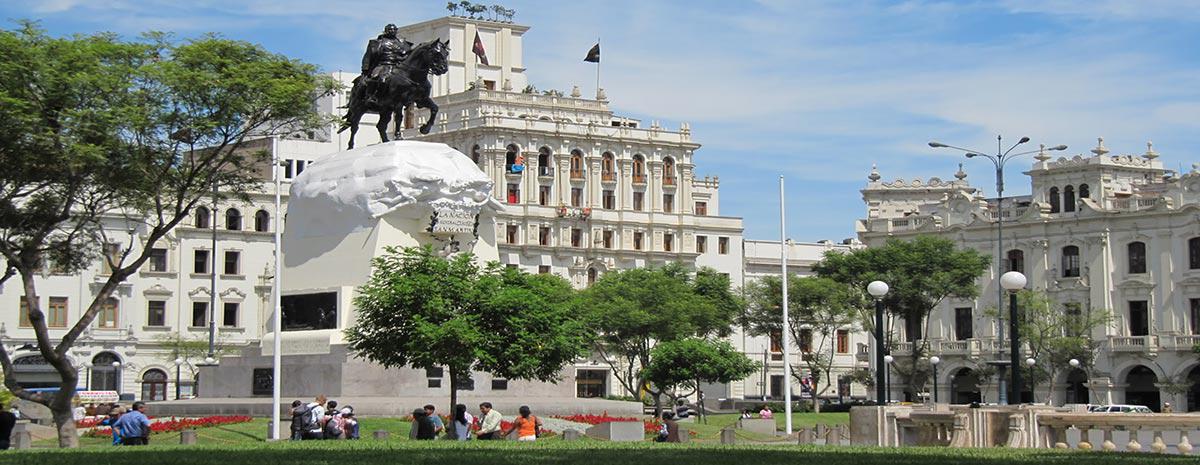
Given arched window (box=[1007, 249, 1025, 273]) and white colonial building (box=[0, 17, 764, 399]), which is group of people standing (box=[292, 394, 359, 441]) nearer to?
white colonial building (box=[0, 17, 764, 399])

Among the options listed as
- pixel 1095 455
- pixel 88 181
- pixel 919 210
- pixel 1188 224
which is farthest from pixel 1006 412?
pixel 919 210

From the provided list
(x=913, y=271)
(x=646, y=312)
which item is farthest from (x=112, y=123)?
(x=913, y=271)

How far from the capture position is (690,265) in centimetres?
12194

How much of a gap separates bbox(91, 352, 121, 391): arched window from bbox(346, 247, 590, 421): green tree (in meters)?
56.9

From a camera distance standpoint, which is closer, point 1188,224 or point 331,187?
point 331,187

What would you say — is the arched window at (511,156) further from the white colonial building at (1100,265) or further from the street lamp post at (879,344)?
the street lamp post at (879,344)

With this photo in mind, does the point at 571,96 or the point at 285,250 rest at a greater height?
the point at 571,96

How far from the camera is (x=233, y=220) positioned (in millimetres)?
107500

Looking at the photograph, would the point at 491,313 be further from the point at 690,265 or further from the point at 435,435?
the point at 690,265

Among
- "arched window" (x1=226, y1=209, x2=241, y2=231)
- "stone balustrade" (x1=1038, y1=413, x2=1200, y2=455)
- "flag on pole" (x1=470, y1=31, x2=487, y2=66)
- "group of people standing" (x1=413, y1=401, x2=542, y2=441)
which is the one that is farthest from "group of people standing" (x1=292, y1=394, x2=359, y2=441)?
"flag on pole" (x1=470, y1=31, x2=487, y2=66)

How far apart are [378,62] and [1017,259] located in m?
62.3

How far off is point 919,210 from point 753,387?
59.7 ft

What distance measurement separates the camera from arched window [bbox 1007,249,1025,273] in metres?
107

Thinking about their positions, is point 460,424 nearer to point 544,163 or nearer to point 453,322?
point 453,322
